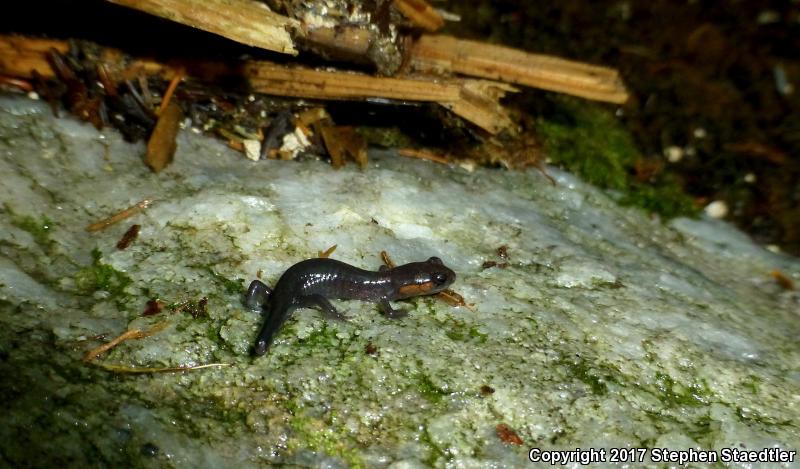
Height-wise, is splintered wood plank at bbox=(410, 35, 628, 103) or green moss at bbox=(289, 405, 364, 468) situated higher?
splintered wood plank at bbox=(410, 35, 628, 103)

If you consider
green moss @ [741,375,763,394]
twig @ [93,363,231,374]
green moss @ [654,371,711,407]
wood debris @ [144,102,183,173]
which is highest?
wood debris @ [144,102,183,173]

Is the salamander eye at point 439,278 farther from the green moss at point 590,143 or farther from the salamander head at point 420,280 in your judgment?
the green moss at point 590,143

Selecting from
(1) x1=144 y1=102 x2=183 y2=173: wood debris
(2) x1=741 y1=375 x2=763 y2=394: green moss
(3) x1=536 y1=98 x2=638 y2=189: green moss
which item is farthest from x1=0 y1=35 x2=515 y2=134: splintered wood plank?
(2) x1=741 y1=375 x2=763 y2=394: green moss

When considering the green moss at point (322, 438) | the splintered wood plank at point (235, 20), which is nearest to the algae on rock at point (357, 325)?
the green moss at point (322, 438)

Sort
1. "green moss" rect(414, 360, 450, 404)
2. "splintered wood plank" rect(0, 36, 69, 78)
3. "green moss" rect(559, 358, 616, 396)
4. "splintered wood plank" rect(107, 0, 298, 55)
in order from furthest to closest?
"splintered wood plank" rect(0, 36, 69, 78), "splintered wood plank" rect(107, 0, 298, 55), "green moss" rect(559, 358, 616, 396), "green moss" rect(414, 360, 450, 404)

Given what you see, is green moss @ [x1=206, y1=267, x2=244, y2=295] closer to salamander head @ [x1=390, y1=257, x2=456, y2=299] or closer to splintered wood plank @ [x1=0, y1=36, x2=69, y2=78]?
salamander head @ [x1=390, y1=257, x2=456, y2=299]

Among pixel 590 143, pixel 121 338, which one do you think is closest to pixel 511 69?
pixel 590 143

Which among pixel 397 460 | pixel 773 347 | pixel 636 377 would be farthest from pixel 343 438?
pixel 773 347
